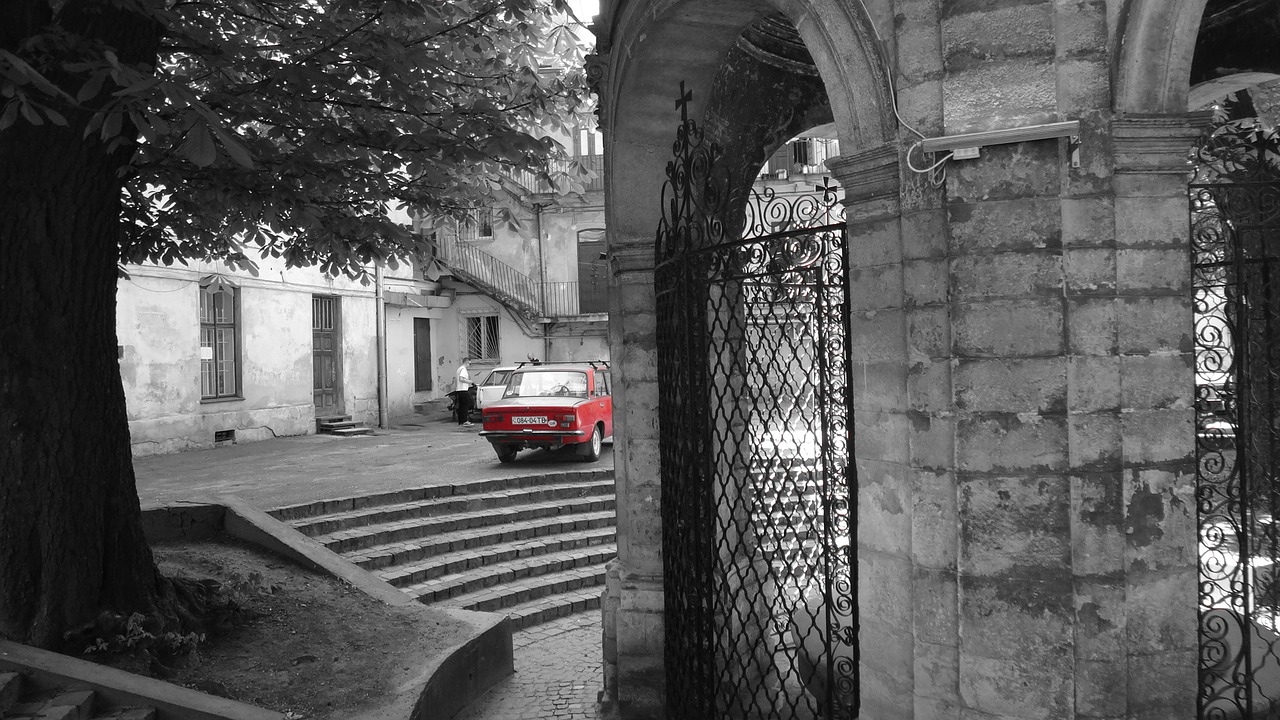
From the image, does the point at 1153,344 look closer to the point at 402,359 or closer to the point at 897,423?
the point at 897,423

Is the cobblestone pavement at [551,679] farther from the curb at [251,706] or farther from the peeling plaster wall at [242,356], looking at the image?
the peeling plaster wall at [242,356]

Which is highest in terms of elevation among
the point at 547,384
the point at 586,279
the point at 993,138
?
the point at 586,279

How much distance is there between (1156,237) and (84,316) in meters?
5.75

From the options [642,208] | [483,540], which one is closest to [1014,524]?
[642,208]

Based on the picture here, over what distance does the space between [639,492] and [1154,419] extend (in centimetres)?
329

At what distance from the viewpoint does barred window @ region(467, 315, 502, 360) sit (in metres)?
26.6

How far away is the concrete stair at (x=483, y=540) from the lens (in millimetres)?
9219

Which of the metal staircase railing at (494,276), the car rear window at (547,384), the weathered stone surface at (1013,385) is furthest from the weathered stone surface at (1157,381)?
the metal staircase railing at (494,276)

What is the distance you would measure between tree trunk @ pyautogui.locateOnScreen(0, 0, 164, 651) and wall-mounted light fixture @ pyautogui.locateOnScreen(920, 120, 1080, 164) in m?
4.36

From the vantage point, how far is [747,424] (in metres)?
5.29

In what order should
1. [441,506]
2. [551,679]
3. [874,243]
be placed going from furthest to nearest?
1. [441,506]
2. [551,679]
3. [874,243]

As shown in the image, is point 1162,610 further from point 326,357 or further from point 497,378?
point 326,357

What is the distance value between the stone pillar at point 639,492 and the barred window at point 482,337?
20825mm

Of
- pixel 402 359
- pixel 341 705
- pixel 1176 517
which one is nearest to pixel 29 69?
pixel 341 705
